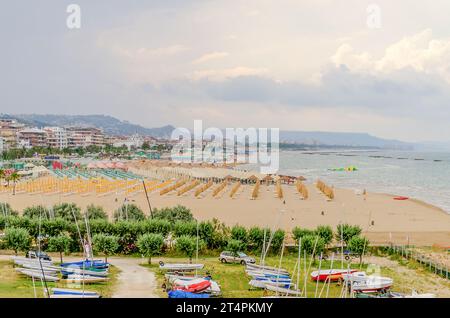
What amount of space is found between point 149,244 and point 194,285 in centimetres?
196

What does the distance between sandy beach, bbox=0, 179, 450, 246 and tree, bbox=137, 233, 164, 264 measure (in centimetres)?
322

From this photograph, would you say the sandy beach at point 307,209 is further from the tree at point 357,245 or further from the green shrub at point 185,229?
the green shrub at point 185,229

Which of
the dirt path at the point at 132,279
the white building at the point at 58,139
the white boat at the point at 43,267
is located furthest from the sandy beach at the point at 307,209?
the white building at the point at 58,139

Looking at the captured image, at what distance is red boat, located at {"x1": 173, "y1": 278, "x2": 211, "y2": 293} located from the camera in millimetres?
4438

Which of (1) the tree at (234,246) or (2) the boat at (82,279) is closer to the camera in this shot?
(2) the boat at (82,279)

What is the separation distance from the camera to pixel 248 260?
6.30 m

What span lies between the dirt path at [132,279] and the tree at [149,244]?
160 millimetres

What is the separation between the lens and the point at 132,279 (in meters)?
5.27

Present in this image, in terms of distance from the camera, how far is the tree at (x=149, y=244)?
6344 mm

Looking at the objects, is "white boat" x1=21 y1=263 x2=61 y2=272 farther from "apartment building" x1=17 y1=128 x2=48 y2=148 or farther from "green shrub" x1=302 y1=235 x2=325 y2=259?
"apartment building" x1=17 y1=128 x2=48 y2=148

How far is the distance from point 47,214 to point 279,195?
893 centimetres

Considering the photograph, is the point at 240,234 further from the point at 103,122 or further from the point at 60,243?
the point at 103,122

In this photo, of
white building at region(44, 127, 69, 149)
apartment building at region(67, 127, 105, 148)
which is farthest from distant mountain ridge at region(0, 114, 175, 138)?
apartment building at region(67, 127, 105, 148)

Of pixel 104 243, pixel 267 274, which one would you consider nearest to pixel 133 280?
pixel 104 243
